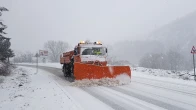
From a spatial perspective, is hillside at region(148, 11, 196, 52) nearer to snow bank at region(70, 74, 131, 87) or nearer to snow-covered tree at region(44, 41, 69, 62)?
snow-covered tree at region(44, 41, 69, 62)

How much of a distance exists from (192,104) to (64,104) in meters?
4.37

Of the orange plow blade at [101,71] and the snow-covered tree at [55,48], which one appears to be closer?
the orange plow blade at [101,71]

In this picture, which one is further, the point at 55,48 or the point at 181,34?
the point at 181,34

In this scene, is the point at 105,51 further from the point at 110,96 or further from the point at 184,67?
the point at 184,67

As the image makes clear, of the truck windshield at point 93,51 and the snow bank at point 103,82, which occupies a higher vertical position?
the truck windshield at point 93,51

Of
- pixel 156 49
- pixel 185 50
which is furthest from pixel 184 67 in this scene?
pixel 156 49

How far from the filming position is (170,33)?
6580 inches

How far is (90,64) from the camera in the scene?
46.8 feet

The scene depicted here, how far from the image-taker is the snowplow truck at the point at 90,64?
1367 centimetres

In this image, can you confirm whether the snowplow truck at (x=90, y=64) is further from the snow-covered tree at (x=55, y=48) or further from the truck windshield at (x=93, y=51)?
the snow-covered tree at (x=55, y=48)

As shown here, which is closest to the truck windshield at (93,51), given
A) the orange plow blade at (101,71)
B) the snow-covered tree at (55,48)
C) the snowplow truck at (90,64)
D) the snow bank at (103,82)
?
the snowplow truck at (90,64)

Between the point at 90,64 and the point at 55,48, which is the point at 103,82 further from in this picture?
the point at 55,48

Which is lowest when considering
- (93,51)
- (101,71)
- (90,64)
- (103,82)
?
(103,82)

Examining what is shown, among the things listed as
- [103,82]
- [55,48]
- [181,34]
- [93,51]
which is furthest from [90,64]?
[181,34]
